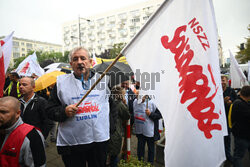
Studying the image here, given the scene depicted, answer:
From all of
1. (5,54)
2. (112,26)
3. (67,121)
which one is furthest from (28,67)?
(112,26)

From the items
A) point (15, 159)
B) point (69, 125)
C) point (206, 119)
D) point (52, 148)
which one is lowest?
Answer: point (52, 148)

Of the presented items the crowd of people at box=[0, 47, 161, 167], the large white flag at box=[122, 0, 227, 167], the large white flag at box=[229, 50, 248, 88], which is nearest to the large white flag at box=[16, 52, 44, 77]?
the crowd of people at box=[0, 47, 161, 167]

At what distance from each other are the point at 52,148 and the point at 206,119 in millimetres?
4649

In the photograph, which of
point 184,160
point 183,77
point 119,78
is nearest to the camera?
point 184,160

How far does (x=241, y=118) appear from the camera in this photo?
304 cm

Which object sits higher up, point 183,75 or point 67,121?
point 183,75

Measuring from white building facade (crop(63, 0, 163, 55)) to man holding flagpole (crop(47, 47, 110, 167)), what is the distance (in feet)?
175

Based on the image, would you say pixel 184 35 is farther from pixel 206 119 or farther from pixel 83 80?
pixel 83 80

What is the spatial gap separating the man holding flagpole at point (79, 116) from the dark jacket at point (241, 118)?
8.67ft

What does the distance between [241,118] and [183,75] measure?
247 centimetres

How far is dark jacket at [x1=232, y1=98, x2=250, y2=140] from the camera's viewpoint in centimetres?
296

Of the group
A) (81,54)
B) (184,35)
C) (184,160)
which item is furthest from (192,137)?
(81,54)

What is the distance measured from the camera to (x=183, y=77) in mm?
1412

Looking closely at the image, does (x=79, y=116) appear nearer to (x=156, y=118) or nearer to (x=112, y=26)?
(x=156, y=118)
